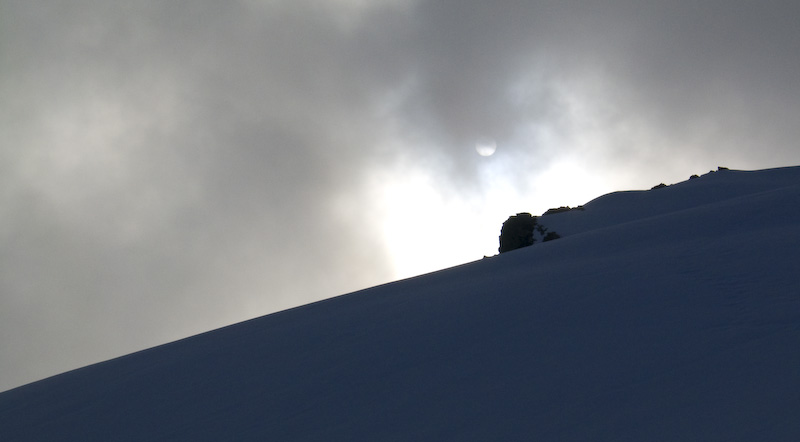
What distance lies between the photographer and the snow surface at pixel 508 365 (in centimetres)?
410

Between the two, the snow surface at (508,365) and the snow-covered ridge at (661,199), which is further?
the snow-covered ridge at (661,199)

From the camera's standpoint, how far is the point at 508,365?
5.36 meters

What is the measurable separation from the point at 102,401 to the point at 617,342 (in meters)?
5.71

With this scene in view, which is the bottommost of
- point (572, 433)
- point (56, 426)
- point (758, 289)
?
point (572, 433)

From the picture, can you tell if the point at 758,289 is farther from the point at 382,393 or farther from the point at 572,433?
the point at 382,393

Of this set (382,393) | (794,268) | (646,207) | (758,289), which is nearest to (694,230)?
(794,268)

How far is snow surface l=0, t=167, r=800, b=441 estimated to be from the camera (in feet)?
13.4

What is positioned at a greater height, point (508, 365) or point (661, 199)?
point (661, 199)

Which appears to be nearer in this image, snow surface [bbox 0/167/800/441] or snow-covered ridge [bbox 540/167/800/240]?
snow surface [bbox 0/167/800/441]

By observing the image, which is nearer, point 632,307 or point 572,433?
point 572,433

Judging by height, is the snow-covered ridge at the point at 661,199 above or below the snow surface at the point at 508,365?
above

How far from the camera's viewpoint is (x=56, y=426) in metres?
6.20

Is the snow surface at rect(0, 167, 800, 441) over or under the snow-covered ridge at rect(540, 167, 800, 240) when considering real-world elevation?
under

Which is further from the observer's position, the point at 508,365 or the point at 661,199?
the point at 661,199
